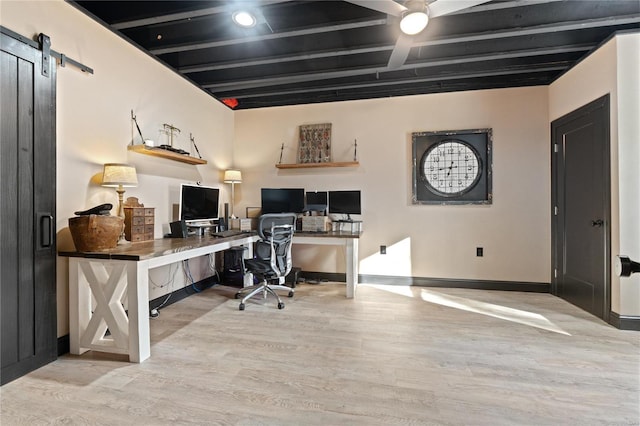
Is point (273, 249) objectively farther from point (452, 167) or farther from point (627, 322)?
point (627, 322)

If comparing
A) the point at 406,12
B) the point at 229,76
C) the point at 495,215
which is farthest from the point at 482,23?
the point at 229,76

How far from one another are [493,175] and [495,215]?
535 mm

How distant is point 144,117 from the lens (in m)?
2.99

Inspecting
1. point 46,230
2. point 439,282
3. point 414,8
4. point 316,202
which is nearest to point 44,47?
point 46,230

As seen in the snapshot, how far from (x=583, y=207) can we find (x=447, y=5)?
271cm

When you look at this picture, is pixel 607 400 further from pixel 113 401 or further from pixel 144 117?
pixel 144 117

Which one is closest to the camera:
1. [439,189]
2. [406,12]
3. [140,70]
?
[406,12]

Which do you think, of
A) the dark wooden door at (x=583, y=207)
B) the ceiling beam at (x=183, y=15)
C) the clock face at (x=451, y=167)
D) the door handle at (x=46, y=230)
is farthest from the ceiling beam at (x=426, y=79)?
the door handle at (x=46, y=230)

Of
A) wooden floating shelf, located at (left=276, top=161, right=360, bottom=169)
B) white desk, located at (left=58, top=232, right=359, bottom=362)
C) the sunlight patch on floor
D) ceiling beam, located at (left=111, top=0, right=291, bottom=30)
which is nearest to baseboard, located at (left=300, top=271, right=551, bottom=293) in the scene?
the sunlight patch on floor

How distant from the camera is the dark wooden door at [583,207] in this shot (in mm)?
2768

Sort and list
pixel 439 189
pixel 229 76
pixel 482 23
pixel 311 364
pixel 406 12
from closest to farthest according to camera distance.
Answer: pixel 406 12
pixel 311 364
pixel 482 23
pixel 229 76
pixel 439 189

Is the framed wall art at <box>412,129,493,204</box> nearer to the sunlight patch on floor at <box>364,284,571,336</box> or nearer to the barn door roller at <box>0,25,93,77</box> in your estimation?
the sunlight patch on floor at <box>364,284,571,336</box>

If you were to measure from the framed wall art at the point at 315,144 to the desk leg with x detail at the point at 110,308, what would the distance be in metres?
2.76

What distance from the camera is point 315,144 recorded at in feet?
14.1
